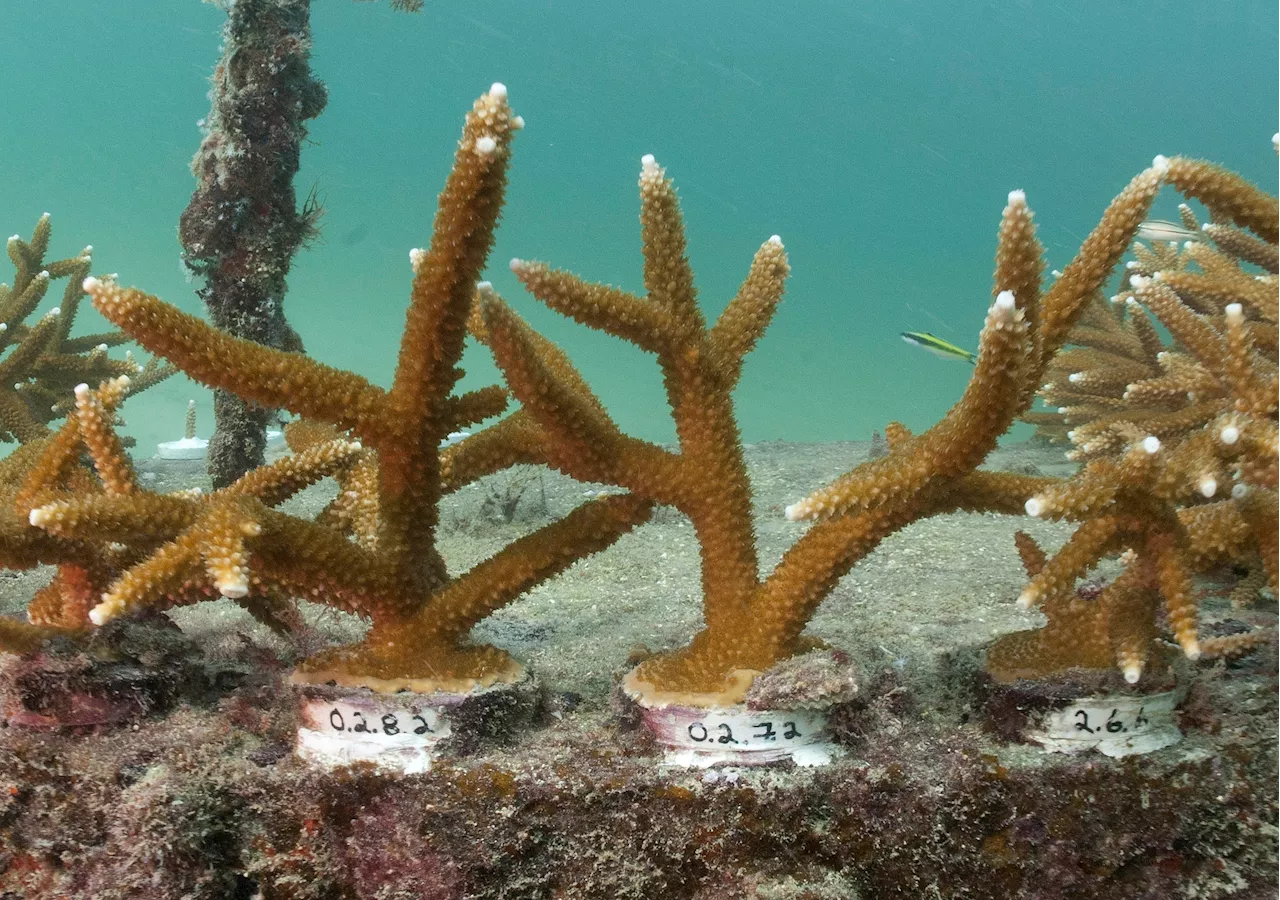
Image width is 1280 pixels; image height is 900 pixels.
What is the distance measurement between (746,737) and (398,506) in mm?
1149

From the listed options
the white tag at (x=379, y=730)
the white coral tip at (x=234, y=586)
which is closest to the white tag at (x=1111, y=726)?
the white tag at (x=379, y=730)

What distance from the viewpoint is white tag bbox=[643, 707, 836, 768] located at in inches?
72.6

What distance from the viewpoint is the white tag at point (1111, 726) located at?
186cm

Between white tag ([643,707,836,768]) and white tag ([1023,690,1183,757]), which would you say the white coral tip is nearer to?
white tag ([643,707,836,768])

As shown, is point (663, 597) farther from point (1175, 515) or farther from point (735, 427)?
point (1175, 515)

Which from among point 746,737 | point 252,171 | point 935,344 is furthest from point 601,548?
point 935,344

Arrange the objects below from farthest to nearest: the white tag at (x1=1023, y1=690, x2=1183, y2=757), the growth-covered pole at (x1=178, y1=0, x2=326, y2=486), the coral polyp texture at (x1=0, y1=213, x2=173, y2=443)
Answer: the coral polyp texture at (x1=0, y1=213, x2=173, y2=443)
the growth-covered pole at (x1=178, y1=0, x2=326, y2=486)
the white tag at (x1=1023, y1=690, x2=1183, y2=757)

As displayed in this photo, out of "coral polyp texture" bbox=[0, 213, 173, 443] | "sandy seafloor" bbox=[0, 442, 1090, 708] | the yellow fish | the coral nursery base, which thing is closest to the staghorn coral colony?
the coral nursery base

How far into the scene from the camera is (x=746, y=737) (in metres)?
1.84

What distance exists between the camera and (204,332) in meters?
1.88

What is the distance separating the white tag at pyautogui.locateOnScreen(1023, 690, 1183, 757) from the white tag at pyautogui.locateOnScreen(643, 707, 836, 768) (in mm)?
600

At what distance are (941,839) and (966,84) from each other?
101m

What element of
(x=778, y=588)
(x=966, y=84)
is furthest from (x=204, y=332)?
(x=966, y=84)

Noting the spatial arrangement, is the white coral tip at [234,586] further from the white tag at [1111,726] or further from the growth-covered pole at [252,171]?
the growth-covered pole at [252,171]
